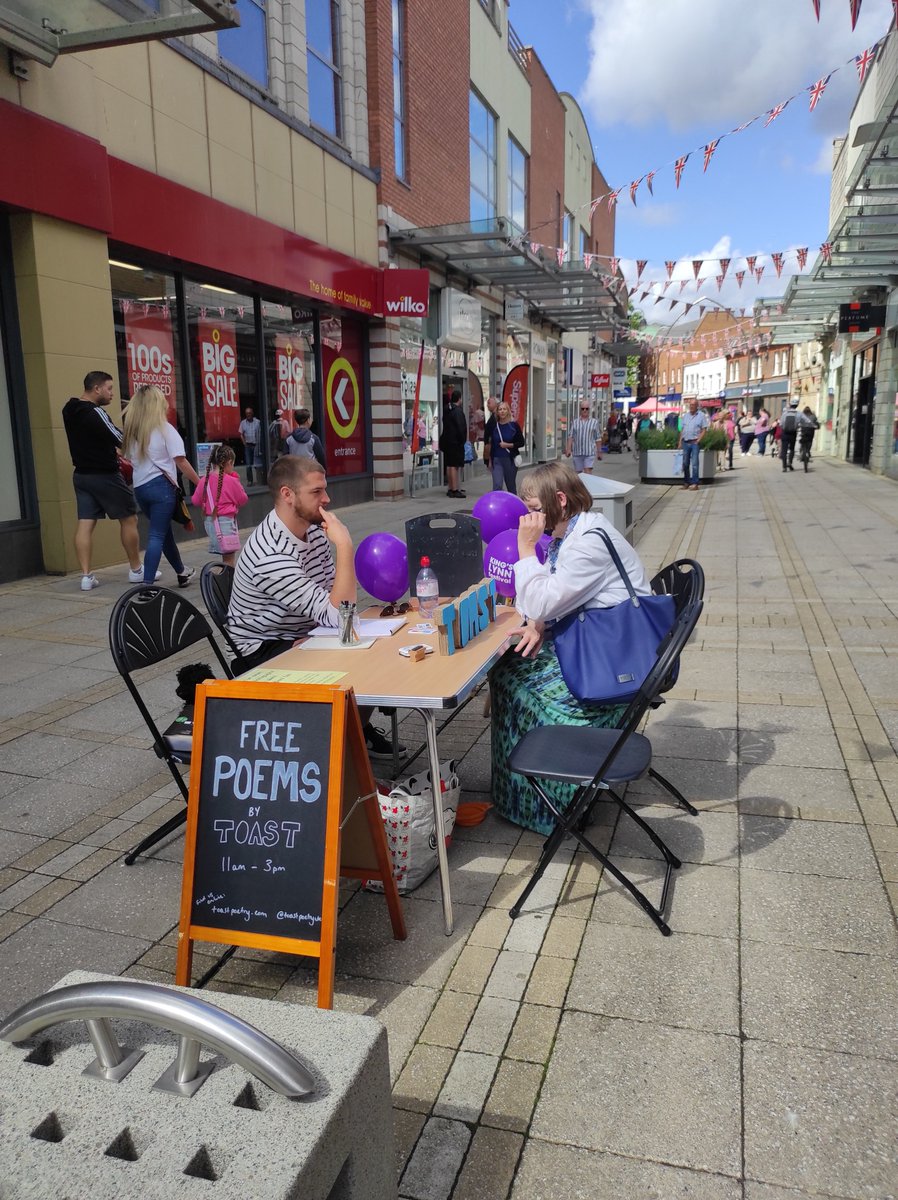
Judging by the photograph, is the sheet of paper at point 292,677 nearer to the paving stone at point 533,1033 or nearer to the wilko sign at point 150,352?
the paving stone at point 533,1033

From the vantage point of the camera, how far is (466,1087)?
2.17 meters

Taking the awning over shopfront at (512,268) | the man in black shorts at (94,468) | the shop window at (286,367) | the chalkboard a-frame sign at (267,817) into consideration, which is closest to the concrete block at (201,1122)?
the chalkboard a-frame sign at (267,817)

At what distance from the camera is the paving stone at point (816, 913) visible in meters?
2.71

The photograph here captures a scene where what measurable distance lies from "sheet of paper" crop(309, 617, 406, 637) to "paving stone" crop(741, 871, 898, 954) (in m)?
1.65

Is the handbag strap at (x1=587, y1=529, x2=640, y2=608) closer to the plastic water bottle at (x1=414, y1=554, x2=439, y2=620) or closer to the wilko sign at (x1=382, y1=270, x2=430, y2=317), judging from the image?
the plastic water bottle at (x1=414, y1=554, x2=439, y2=620)

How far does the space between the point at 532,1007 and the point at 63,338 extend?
7.76 metres

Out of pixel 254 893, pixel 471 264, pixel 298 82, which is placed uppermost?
pixel 298 82

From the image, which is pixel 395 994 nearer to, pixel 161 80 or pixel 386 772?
pixel 386 772

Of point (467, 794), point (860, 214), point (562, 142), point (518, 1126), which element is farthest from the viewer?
point (562, 142)

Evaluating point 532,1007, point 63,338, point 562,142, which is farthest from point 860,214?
point 562,142

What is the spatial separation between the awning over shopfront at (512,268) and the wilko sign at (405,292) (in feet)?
3.32

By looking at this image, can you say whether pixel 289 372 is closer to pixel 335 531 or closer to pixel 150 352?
pixel 150 352

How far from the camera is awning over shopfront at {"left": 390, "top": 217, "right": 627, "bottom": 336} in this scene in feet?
50.3

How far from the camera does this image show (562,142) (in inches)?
1141
